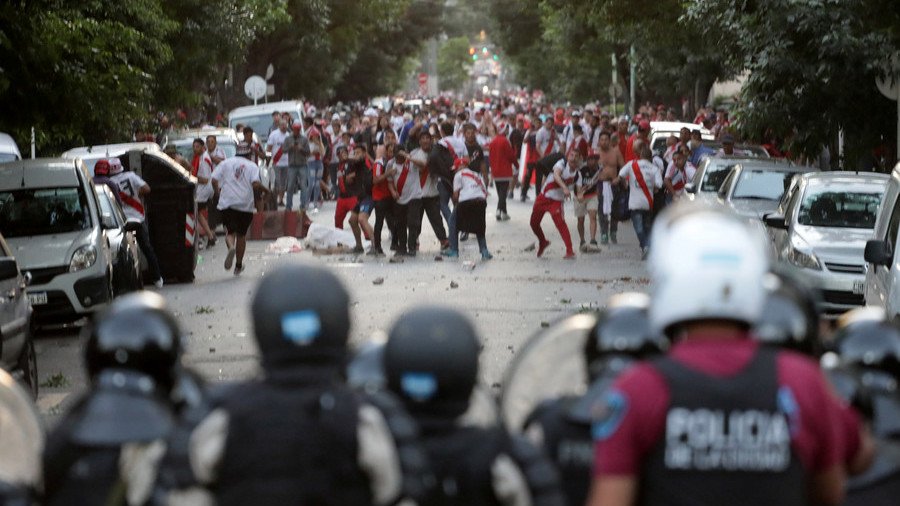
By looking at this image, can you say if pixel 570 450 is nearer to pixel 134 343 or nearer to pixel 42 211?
pixel 134 343

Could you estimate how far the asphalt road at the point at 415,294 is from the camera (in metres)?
13.7

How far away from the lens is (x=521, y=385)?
4.71 meters

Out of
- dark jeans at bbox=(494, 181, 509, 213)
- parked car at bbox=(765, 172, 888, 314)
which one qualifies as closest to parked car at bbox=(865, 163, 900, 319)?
parked car at bbox=(765, 172, 888, 314)

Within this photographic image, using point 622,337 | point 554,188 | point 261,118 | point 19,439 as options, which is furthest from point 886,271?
point 261,118

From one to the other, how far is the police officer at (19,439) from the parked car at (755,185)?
16.1 meters

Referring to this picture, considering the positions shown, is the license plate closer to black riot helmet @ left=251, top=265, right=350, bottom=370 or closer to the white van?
black riot helmet @ left=251, top=265, right=350, bottom=370

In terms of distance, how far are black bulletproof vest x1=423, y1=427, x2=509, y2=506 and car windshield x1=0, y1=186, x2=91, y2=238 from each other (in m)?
13.2

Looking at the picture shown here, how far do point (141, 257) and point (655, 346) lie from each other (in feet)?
52.1

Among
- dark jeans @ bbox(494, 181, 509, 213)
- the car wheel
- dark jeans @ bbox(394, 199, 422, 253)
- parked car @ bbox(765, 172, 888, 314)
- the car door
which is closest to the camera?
the car door

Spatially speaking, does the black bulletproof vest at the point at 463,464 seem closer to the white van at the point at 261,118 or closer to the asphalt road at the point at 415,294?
the asphalt road at the point at 415,294

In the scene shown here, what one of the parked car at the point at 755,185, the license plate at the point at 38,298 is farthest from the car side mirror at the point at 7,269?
the parked car at the point at 755,185

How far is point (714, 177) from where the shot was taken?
22578 mm

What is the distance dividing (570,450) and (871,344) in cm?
79

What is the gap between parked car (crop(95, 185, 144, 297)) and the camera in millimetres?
16641
